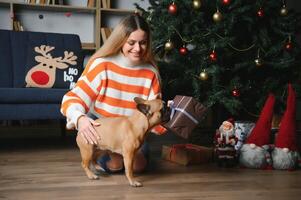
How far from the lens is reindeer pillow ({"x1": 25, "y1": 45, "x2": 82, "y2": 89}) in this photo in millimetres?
2846

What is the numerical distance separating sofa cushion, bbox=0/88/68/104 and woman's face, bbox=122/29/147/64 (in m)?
0.91

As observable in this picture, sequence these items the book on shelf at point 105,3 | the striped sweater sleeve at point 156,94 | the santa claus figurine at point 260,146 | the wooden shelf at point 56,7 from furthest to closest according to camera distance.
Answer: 1. the book on shelf at point 105,3
2. the wooden shelf at point 56,7
3. the santa claus figurine at point 260,146
4. the striped sweater sleeve at point 156,94

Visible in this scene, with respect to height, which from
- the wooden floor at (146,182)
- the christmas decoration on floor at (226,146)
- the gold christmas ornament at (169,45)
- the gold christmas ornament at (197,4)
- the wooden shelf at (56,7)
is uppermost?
the wooden shelf at (56,7)

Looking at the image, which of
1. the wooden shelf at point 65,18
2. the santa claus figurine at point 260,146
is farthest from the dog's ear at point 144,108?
the wooden shelf at point 65,18

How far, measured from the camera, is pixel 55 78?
9.42 ft

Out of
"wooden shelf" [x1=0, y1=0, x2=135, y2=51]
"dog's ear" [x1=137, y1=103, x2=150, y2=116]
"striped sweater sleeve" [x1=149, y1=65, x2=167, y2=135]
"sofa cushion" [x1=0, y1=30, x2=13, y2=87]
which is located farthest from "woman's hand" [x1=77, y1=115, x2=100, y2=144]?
"wooden shelf" [x1=0, y1=0, x2=135, y2=51]

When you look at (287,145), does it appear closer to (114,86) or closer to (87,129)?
(114,86)

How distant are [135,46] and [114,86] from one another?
0.21 metres

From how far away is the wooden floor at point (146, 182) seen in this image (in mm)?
1471

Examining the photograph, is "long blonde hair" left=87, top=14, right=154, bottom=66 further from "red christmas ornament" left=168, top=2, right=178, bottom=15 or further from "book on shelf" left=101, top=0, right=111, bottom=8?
"book on shelf" left=101, top=0, right=111, bottom=8

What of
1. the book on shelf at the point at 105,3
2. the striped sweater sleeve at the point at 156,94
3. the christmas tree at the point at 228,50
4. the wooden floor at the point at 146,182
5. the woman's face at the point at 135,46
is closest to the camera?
the wooden floor at the point at 146,182

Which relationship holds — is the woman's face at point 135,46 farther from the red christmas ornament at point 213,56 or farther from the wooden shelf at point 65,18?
the wooden shelf at point 65,18

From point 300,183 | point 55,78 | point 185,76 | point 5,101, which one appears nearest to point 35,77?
point 55,78

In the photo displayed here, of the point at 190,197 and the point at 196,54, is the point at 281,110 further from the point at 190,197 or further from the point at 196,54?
the point at 190,197
